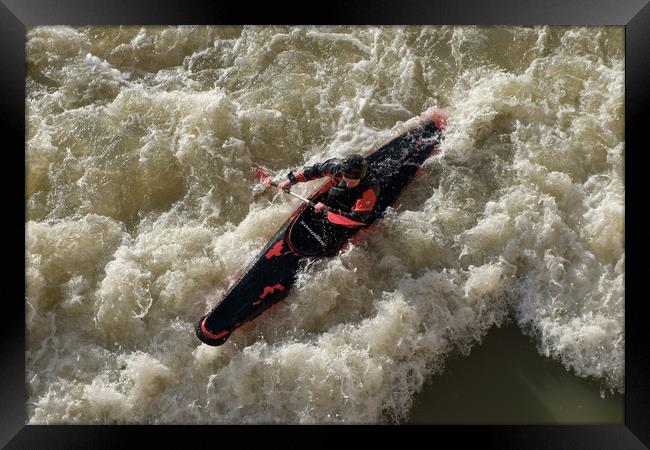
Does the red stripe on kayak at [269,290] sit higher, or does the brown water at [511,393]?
the red stripe on kayak at [269,290]

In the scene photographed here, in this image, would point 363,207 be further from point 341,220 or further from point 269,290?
point 269,290

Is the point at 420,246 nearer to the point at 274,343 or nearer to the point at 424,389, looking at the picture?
the point at 424,389

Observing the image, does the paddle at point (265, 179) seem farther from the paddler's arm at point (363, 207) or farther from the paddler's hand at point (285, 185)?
the paddler's arm at point (363, 207)

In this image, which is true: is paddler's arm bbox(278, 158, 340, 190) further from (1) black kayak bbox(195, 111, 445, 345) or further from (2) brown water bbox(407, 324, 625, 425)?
(2) brown water bbox(407, 324, 625, 425)
